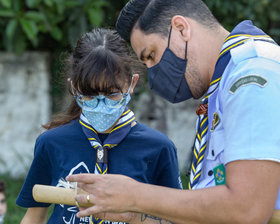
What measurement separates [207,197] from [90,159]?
111cm

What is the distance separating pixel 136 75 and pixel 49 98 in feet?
13.1

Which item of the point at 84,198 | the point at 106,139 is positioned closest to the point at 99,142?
the point at 106,139

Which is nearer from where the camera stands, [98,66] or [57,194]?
[57,194]

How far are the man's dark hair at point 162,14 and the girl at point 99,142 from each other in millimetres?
447

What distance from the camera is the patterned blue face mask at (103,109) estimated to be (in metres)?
2.49

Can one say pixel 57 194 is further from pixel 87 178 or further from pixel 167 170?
pixel 167 170

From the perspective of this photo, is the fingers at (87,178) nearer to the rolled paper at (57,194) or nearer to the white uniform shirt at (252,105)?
the rolled paper at (57,194)

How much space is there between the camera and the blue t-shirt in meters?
2.50

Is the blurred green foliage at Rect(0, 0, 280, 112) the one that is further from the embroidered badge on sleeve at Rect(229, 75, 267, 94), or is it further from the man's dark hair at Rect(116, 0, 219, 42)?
the embroidered badge on sleeve at Rect(229, 75, 267, 94)

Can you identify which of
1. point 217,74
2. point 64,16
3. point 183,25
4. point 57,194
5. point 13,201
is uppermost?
point 183,25

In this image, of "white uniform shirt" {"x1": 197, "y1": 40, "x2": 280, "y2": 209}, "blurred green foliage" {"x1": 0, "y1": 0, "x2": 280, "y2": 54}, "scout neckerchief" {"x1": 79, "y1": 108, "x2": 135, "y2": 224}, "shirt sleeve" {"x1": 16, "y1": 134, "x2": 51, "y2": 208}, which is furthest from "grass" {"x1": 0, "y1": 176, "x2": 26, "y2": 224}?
"white uniform shirt" {"x1": 197, "y1": 40, "x2": 280, "y2": 209}

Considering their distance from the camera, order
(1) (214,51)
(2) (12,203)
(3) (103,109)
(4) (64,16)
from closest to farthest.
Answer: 1. (1) (214,51)
2. (3) (103,109)
3. (2) (12,203)
4. (4) (64,16)

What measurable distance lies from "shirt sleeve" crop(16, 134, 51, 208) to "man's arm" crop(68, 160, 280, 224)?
0.97 m

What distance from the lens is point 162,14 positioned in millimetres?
2090
